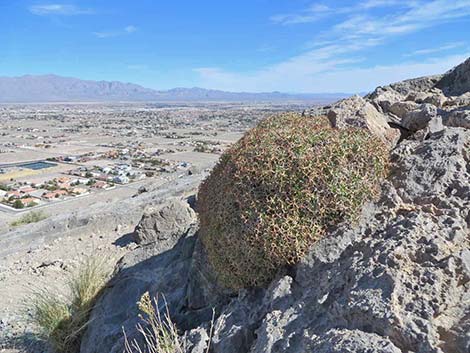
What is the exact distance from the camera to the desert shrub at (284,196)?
12.3ft

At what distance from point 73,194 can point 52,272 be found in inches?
1466

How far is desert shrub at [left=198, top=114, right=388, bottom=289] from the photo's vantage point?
3.76m

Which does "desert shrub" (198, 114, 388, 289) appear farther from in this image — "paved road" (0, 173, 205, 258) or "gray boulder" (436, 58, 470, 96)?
"paved road" (0, 173, 205, 258)

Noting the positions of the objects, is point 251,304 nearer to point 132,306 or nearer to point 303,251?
point 303,251

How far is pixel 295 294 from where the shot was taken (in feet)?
11.6

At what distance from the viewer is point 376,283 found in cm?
288

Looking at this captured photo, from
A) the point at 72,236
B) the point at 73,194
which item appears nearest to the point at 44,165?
the point at 73,194

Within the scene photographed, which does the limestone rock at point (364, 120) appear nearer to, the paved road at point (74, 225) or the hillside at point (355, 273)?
the hillside at point (355, 273)

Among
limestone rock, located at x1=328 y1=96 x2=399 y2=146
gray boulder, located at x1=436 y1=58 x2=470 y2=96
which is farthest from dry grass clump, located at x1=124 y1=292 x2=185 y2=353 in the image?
gray boulder, located at x1=436 y1=58 x2=470 y2=96

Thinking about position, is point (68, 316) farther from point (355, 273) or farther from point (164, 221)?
point (355, 273)

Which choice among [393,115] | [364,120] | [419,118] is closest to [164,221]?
[393,115]

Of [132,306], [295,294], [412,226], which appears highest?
[412,226]

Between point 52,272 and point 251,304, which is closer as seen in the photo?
point 251,304

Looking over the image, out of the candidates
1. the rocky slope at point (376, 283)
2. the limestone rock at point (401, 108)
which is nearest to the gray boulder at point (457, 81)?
the limestone rock at point (401, 108)
